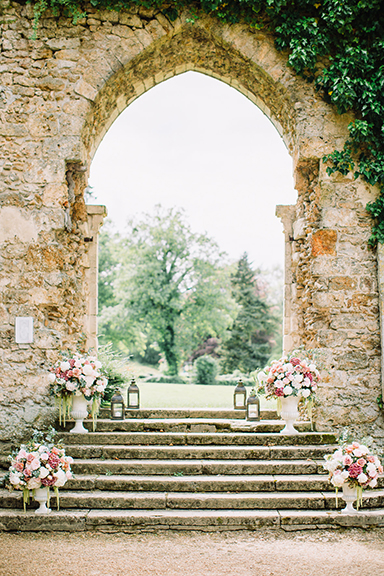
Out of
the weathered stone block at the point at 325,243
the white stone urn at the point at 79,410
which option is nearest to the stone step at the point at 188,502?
the white stone urn at the point at 79,410

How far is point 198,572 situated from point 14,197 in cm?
436

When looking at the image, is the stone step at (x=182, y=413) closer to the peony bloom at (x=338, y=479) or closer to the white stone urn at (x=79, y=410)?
the white stone urn at (x=79, y=410)

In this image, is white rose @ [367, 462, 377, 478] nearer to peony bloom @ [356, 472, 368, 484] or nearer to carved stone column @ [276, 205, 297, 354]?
peony bloom @ [356, 472, 368, 484]

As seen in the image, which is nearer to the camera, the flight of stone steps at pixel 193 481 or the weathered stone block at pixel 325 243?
the flight of stone steps at pixel 193 481

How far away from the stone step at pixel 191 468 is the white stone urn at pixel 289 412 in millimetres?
495

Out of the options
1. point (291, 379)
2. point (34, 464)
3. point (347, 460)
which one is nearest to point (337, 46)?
point (291, 379)

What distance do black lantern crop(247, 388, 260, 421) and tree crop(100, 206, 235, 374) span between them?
13.3m

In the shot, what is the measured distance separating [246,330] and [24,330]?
17347 millimetres

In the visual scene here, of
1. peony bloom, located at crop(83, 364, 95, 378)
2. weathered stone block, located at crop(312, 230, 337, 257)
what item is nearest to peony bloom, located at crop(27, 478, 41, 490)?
peony bloom, located at crop(83, 364, 95, 378)

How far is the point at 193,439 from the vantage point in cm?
509

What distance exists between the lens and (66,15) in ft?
18.0

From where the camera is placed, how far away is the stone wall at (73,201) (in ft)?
17.4

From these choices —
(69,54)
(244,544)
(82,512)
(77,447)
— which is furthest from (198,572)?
(69,54)

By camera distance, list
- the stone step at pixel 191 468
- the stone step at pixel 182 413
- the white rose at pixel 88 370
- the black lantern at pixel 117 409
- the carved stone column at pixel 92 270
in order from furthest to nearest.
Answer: the carved stone column at pixel 92 270 → the stone step at pixel 182 413 → the black lantern at pixel 117 409 → the white rose at pixel 88 370 → the stone step at pixel 191 468
